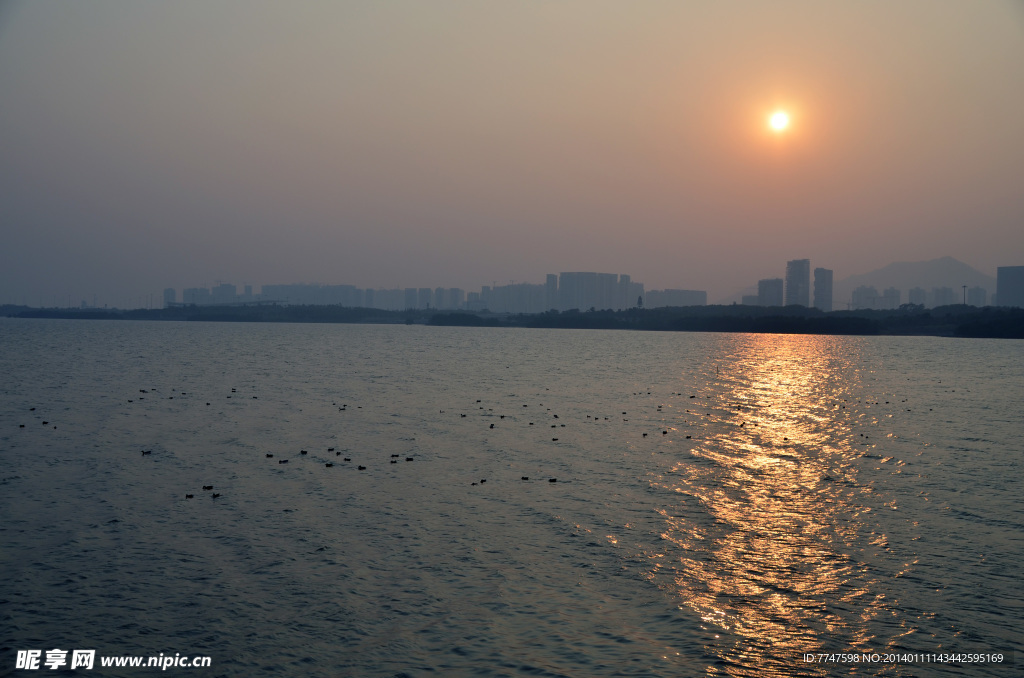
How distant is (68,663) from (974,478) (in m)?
35.7

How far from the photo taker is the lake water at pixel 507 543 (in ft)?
49.8

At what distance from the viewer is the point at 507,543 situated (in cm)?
2177

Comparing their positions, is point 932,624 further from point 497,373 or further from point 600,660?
point 497,373

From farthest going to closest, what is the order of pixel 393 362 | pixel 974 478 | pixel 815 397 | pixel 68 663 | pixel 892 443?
pixel 393 362 < pixel 815 397 < pixel 892 443 < pixel 974 478 < pixel 68 663

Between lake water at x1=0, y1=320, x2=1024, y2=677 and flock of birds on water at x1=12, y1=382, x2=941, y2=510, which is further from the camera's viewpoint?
flock of birds on water at x1=12, y1=382, x2=941, y2=510

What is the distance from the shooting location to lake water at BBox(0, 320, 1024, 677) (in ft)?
49.8

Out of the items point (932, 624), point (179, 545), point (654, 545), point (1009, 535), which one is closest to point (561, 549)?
point (654, 545)

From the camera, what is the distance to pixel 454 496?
27.7 m

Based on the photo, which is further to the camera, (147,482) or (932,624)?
(147,482)

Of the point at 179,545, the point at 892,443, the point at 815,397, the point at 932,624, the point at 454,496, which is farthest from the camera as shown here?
the point at 815,397

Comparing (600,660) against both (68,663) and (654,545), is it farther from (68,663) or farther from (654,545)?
(68,663)

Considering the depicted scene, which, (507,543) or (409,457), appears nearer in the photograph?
(507,543)

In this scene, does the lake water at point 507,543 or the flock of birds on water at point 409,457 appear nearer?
the lake water at point 507,543

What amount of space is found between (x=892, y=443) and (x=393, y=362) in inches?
3381
